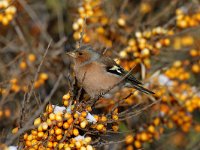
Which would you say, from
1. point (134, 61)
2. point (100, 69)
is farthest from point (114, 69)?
point (134, 61)

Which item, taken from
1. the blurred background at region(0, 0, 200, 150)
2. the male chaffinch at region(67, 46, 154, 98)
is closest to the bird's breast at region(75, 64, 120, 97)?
the male chaffinch at region(67, 46, 154, 98)

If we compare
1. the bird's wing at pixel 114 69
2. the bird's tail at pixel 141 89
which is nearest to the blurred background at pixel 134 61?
the bird's tail at pixel 141 89

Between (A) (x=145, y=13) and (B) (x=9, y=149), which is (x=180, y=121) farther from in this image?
(B) (x=9, y=149)

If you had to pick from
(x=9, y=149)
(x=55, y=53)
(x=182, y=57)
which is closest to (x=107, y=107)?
(x=55, y=53)

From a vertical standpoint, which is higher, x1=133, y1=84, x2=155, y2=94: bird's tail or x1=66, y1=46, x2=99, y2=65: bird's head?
x1=66, y1=46, x2=99, y2=65: bird's head

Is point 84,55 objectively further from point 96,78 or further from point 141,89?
point 141,89

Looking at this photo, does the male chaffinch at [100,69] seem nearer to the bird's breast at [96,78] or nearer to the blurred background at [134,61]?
the bird's breast at [96,78]

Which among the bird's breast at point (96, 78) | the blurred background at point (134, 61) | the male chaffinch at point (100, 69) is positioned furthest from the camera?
the blurred background at point (134, 61)

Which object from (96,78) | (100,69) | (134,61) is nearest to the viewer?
(96,78)

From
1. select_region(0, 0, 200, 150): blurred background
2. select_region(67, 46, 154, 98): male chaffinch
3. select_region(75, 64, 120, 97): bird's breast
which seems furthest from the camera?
select_region(0, 0, 200, 150): blurred background

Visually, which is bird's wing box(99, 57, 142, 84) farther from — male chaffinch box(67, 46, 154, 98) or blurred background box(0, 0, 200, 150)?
blurred background box(0, 0, 200, 150)

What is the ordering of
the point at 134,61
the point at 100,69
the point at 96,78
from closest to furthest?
the point at 96,78 → the point at 100,69 → the point at 134,61
